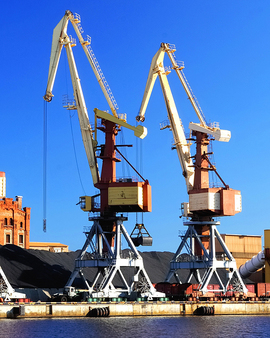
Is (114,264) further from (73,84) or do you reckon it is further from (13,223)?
(13,223)

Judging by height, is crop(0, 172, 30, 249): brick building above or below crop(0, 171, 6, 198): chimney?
below

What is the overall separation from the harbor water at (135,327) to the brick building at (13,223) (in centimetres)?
5289

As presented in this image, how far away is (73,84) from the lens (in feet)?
276

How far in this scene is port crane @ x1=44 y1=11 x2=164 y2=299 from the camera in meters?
79.6

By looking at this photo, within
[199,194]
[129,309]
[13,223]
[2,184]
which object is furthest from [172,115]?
[13,223]

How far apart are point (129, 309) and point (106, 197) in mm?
15009

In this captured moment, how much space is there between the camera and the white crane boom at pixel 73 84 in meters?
82.9

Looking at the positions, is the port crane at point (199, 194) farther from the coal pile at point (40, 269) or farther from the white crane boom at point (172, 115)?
the coal pile at point (40, 269)

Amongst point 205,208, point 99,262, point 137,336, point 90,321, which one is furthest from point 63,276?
point 137,336

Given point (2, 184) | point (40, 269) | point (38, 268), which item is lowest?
point (40, 269)

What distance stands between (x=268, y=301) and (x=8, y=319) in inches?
1289

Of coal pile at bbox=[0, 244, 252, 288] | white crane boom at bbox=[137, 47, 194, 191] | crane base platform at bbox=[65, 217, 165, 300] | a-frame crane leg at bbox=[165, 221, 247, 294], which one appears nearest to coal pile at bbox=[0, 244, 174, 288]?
coal pile at bbox=[0, 244, 252, 288]

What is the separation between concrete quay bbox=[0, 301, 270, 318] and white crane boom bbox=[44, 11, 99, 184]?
17.4m

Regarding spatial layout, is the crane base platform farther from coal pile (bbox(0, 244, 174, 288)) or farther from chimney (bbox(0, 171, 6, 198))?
chimney (bbox(0, 171, 6, 198))
